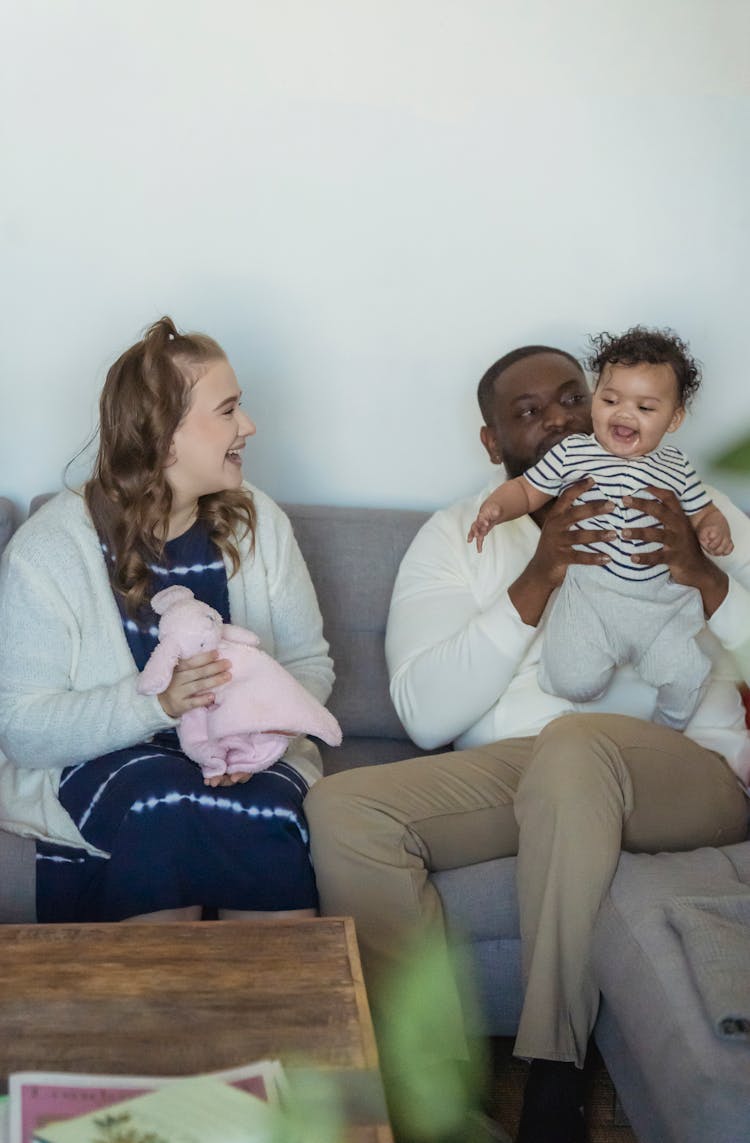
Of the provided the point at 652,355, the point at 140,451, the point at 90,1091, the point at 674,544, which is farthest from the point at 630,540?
the point at 90,1091

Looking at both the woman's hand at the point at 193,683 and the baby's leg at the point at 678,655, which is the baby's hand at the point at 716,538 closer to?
the baby's leg at the point at 678,655

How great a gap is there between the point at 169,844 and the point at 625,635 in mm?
816

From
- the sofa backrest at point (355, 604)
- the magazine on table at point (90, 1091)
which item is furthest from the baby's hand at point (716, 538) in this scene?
the magazine on table at point (90, 1091)

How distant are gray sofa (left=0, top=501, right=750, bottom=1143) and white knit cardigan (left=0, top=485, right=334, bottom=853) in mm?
97

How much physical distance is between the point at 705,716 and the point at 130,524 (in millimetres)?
1054

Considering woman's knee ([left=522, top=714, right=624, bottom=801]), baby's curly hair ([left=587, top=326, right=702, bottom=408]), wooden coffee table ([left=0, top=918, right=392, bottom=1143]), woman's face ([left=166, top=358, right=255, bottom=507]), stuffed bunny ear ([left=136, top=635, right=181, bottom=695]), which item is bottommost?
wooden coffee table ([left=0, top=918, right=392, bottom=1143])

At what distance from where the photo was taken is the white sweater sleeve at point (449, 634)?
2240 mm

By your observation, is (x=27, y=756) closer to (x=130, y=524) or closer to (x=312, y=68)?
(x=130, y=524)

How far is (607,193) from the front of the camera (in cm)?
279

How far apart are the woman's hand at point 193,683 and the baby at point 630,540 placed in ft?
1.60

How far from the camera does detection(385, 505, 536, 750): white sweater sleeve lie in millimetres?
2240

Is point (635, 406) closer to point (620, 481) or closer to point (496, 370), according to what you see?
point (620, 481)

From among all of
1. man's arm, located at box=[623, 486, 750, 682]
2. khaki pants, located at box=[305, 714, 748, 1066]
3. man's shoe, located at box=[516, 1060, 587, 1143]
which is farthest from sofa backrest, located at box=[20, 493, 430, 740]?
man's shoe, located at box=[516, 1060, 587, 1143]

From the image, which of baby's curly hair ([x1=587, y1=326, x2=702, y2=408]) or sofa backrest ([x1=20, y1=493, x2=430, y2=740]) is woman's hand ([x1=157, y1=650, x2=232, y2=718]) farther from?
baby's curly hair ([x1=587, y1=326, x2=702, y2=408])
